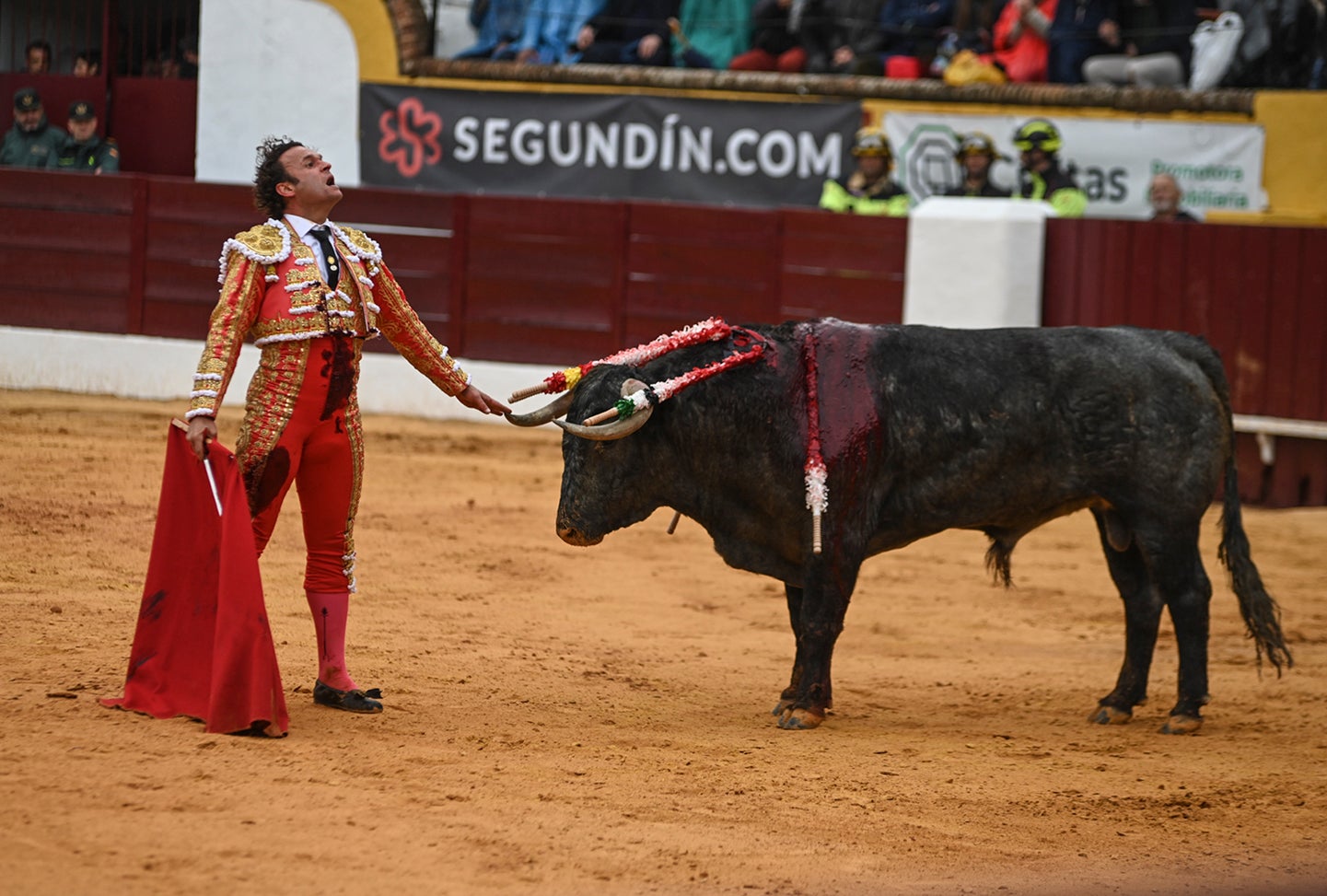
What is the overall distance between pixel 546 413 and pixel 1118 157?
7.23m

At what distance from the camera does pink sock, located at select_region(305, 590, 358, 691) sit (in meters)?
5.01

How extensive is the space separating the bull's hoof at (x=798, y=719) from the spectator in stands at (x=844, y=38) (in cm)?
781

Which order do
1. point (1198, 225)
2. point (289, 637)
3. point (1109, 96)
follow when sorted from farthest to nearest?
point (1109, 96) → point (1198, 225) → point (289, 637)

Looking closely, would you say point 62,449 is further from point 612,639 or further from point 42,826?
point 42,826

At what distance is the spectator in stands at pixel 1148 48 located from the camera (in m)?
11.5

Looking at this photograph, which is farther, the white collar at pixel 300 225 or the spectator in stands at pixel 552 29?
the spectator in stands at pixel 552 29

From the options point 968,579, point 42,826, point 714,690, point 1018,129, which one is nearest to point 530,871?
point 42,826

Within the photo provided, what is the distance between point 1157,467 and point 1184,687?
74cm

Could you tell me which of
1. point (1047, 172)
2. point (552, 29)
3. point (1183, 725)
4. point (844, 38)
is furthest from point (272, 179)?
point (552, 29)

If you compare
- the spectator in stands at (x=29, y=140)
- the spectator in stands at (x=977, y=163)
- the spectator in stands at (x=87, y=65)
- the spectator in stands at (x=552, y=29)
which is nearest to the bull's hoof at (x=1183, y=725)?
the spectator in stands at (x=977, y=163)

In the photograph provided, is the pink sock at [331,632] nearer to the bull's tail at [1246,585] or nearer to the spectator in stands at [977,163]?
the bull's tail at [1246,585]

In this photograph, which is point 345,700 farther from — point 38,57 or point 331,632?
point 38,57

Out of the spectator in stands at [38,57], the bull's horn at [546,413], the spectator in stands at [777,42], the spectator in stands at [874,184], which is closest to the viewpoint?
the bull's horn at [546,413]

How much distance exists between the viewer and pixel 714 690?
5938 mm
